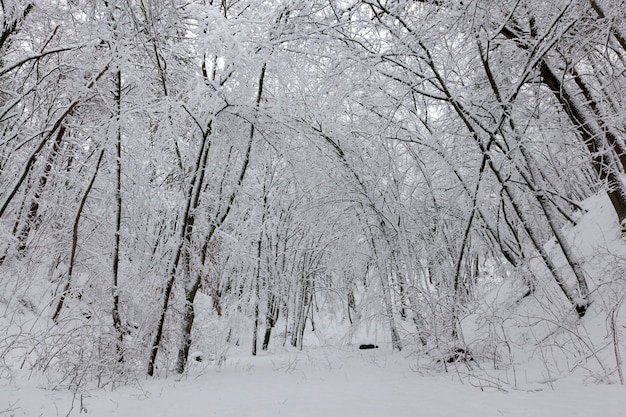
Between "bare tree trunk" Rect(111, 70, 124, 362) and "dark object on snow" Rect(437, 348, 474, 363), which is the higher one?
"bare tree trunk" Rect(111, 70, 124, 362)

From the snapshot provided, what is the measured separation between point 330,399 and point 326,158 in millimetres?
4804

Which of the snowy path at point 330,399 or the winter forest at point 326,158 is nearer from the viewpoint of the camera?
the snowy path at point 330,399

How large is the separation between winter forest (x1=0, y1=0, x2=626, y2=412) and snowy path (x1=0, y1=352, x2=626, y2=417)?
1.83ft

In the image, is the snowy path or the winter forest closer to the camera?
the snowy path

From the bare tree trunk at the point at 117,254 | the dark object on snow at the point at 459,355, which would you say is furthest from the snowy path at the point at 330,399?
the bare tree trunk at the point at 117,254

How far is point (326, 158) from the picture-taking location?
8.02m

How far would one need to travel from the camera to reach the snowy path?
337 cm

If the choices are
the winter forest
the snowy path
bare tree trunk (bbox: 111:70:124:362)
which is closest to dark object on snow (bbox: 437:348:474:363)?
the winter forest

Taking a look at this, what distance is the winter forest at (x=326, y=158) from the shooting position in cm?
500

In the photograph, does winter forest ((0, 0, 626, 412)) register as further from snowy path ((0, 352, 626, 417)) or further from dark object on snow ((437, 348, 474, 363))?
snowy path ((0, 352, 626, 417))

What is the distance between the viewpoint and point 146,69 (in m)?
6.25

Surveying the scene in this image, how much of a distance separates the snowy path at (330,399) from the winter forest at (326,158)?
0.56 metres

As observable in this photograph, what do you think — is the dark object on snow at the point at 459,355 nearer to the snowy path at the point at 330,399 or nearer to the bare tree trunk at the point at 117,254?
the snowy path at the point at 330,399

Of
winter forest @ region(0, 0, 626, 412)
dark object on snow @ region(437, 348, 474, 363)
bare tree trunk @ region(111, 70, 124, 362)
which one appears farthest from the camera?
bare tree trunk @ region(111, 70, 124, 362)
